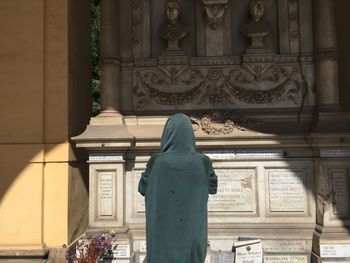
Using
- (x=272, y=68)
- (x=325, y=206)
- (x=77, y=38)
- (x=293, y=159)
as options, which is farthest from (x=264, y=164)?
(x=77, y=38)

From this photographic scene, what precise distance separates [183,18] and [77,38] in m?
1.94

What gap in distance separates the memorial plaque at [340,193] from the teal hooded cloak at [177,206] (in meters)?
4.31

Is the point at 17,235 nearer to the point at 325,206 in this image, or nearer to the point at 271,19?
the point at 325,206

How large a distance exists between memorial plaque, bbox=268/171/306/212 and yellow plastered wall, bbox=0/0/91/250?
3.34 metres

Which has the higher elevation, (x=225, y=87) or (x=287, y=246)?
(x=225, y=87)

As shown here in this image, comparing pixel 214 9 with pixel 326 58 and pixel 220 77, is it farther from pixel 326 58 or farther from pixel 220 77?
pixel 326 58

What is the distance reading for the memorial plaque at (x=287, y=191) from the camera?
752 centimetres

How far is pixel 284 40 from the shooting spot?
813 centimetres

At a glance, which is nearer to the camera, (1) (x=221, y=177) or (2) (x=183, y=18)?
(1) (x=221, y=177)

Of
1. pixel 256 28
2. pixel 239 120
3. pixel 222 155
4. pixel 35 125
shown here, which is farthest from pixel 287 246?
pixel 35 125

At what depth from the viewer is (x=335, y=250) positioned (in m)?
6.82

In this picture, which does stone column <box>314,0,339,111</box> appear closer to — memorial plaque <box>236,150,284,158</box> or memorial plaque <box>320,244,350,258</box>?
memorial plaque <box>236,150,284,158</box>

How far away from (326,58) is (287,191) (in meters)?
2.32

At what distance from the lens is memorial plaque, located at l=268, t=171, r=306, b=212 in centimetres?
752
